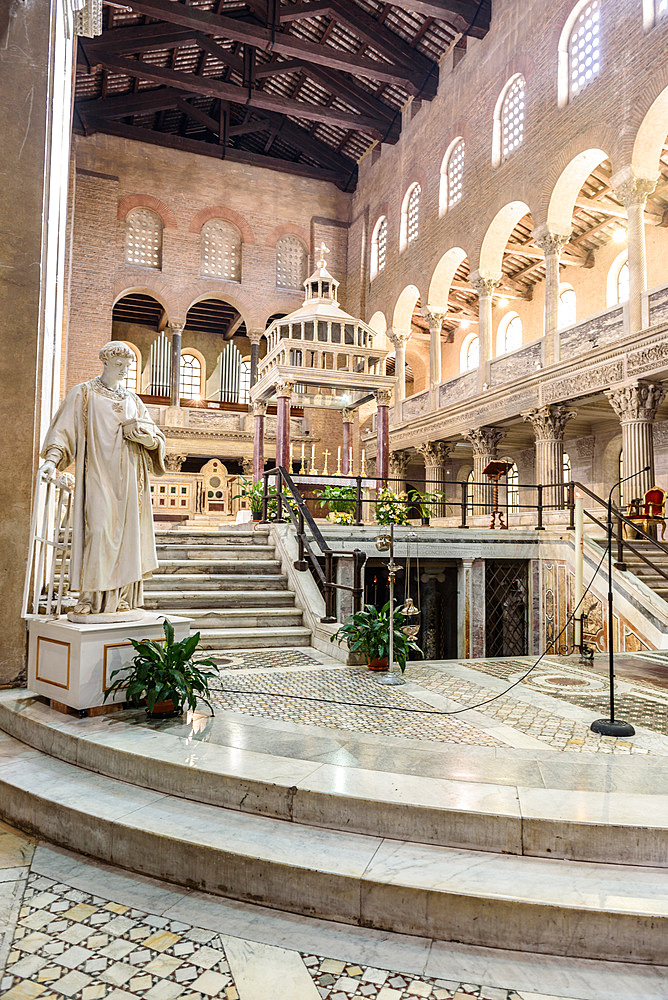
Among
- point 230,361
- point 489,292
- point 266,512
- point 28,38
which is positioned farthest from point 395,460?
point 28,38

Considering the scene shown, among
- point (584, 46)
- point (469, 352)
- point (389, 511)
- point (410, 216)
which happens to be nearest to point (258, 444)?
point (389, 511)

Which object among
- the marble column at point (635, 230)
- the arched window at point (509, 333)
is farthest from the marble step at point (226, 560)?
the arched window at point (509, 333)

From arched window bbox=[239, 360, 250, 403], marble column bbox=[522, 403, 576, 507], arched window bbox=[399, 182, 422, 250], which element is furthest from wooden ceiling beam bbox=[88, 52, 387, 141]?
marble column bbox=[522, 403, 576, 507]

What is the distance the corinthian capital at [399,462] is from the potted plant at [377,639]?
53.9ft

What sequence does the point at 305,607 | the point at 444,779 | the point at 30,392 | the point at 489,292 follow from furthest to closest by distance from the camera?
the point at 489,292 < the point at 305,607 < the point at 30,392 < the point at 444,779

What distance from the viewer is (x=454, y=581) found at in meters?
10.4

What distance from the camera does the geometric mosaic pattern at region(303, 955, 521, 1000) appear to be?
7.04ft

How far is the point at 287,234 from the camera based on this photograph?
2438 centimetres

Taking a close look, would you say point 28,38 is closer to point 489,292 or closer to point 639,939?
point 639,939

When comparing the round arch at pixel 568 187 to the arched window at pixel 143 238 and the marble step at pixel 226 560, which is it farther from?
the arched window at pixel 143 238

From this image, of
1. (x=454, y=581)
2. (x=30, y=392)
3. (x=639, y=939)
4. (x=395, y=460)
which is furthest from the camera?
(x=395, y=460)

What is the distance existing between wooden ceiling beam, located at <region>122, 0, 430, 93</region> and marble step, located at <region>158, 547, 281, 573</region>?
1612cm

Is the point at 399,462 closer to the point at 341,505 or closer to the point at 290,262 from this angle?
the point at 290,262

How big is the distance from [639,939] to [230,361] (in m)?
26.5
